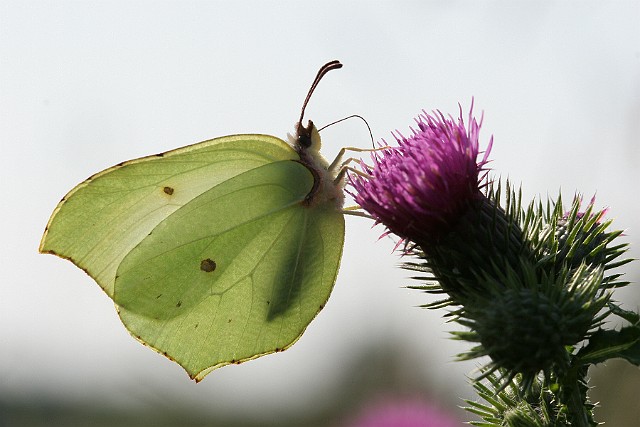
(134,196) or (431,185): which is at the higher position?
(134,196)

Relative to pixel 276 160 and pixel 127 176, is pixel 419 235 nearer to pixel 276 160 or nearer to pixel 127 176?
pixel 276 160

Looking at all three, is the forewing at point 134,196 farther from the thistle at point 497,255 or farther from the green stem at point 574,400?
the green stem at point 574,400

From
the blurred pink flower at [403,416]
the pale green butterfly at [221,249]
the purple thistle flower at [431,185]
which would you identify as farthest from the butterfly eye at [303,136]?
the blurred pink flower at [403,416]

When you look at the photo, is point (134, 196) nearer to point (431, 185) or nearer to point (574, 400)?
point (431, 185)

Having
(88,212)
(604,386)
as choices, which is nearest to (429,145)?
(88,212)

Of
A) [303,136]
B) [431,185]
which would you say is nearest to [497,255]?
[431,185]
